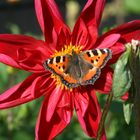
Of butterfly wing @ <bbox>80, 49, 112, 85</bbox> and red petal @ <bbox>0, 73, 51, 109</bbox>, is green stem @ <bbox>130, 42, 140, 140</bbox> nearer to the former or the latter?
butterfly wing @ <bbox>80, 49, 112, 85</bbox>

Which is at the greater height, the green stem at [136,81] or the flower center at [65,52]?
the flower center at [65,52]

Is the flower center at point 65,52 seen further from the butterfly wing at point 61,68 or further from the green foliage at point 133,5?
the green foliage at point 133,5

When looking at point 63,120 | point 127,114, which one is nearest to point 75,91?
point 63,120

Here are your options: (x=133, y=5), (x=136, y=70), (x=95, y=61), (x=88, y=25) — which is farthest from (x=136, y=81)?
(x=133, y=5)

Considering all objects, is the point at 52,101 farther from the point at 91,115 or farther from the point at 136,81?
the point at 136,81

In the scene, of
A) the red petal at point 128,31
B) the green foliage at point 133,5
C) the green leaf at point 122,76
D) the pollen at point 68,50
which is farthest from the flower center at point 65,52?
the green foliage at point 133,5
